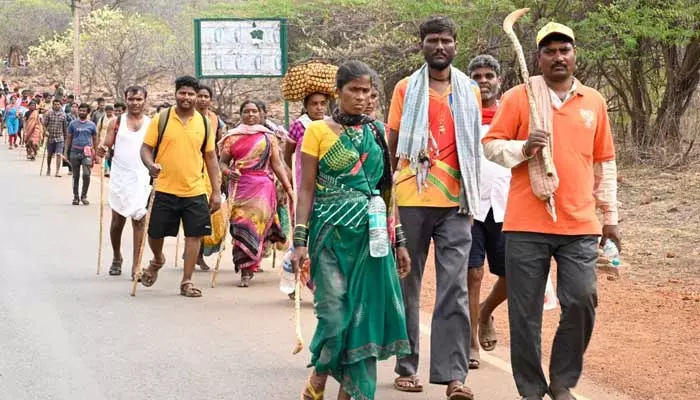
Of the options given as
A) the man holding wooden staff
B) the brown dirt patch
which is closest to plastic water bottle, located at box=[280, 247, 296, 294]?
the man holding wooden staff

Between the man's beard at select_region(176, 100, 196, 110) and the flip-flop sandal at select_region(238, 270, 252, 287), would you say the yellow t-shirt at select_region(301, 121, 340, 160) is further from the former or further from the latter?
the flip-flop sandal at select_region(238, 270, 252, 287)

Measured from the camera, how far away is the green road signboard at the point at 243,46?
1830 centimetres

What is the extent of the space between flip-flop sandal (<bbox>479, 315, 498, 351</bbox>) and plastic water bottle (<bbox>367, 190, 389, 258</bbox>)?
2027mm

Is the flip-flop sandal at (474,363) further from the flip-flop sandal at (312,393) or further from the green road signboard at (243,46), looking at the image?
the green road signboard at (243,46)

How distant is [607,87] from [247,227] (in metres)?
14.6

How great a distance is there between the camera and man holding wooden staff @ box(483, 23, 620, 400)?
6.07 metres

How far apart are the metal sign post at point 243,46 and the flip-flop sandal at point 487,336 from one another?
10.6 m

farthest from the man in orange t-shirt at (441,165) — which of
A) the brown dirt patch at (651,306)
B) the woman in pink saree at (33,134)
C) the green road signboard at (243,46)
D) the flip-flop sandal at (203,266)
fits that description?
the woman in pink saree at (33,134)

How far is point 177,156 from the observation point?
34.9ft

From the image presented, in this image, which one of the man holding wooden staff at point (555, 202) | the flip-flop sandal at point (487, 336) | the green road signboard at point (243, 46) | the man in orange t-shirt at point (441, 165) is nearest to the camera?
the man holding wooden staff at point (555, 202)

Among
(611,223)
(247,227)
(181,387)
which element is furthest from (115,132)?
(611,223)

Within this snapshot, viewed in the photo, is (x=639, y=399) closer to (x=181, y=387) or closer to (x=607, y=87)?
(x=181, y=387)

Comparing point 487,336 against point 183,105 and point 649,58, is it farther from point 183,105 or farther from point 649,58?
point 649,58

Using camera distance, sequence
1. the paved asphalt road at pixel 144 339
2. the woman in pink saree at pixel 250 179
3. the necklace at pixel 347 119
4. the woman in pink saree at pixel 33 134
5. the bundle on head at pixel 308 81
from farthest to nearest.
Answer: the woman in pink saree at pixel 33 134, the woman in pink saree at pixel 250 179, the bundle on head at pixel 308 81, the paved asphalt road at pixel 144 339, the necklace at pixel 347 119
